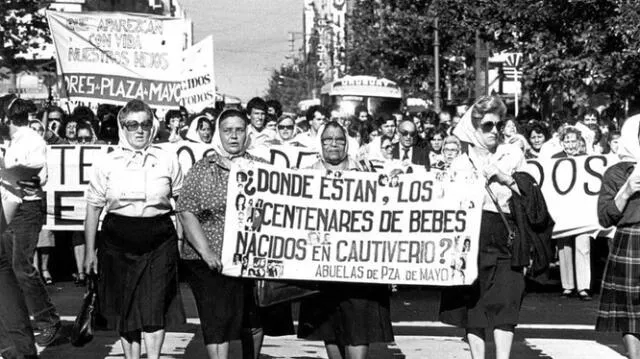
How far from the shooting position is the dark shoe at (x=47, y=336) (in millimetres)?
10953

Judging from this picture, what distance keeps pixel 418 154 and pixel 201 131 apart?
2427mm

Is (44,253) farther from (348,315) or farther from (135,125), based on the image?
(348,315)

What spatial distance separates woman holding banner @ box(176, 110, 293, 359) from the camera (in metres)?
8.83

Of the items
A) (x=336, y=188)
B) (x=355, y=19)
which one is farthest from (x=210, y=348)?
(x=355, y=19)

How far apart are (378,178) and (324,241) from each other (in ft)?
1.59

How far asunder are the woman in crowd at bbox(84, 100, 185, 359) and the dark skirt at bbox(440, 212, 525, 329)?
170 cm

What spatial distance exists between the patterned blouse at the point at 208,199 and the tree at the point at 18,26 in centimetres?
2470

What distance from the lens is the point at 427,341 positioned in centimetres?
1147

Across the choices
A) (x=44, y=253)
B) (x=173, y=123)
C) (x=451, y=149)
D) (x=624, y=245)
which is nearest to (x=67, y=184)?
(x=44, y=253)

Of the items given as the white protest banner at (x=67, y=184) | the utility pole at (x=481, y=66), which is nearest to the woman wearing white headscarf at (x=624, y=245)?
the white protest banner at (x=67, y=184)

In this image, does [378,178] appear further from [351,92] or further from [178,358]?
[351,92]

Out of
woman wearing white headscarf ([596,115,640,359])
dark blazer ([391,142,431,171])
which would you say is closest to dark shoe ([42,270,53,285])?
dark blazer ([391,142,431,171])

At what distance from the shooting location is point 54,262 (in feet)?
55.5

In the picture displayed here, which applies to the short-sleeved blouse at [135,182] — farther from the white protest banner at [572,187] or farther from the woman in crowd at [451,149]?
the white protest banner at [572,187]
